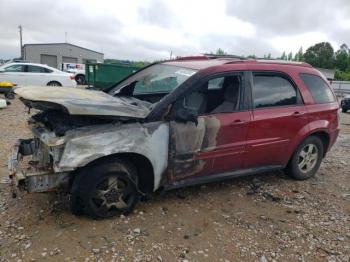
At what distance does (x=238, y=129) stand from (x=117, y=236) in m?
1.83

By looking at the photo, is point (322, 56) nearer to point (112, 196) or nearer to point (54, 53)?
point (54, 53)

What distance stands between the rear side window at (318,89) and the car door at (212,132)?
1.26 m

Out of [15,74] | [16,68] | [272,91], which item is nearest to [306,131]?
[272,91]

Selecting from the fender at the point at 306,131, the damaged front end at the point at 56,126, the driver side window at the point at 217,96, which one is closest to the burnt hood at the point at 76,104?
the damaged front end at the point at 56,126

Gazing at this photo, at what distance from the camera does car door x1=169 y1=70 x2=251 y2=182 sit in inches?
142

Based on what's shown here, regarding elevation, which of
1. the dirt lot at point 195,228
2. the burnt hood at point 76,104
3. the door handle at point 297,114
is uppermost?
the burnt hood at point 76,104

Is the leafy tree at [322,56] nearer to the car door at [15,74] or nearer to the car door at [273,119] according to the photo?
the car door at [15,74]

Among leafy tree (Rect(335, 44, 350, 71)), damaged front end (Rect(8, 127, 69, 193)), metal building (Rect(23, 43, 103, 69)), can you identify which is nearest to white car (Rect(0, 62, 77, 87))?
damaged front end (Rect(8, 127, 69, 193))

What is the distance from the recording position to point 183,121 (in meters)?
3.52

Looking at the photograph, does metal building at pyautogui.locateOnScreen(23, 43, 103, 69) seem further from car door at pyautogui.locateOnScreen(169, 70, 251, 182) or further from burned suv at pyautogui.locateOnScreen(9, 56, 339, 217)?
car door at pyautogui.locateOnScreen(169, 70, 251, 182)

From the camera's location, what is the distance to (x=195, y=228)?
3.42 metres

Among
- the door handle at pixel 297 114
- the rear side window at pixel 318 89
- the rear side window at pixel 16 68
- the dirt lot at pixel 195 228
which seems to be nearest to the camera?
the dirt lot at pixel 195 228

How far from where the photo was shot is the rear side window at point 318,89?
4684mm

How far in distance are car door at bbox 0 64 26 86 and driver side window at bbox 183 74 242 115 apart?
41.9 ft
